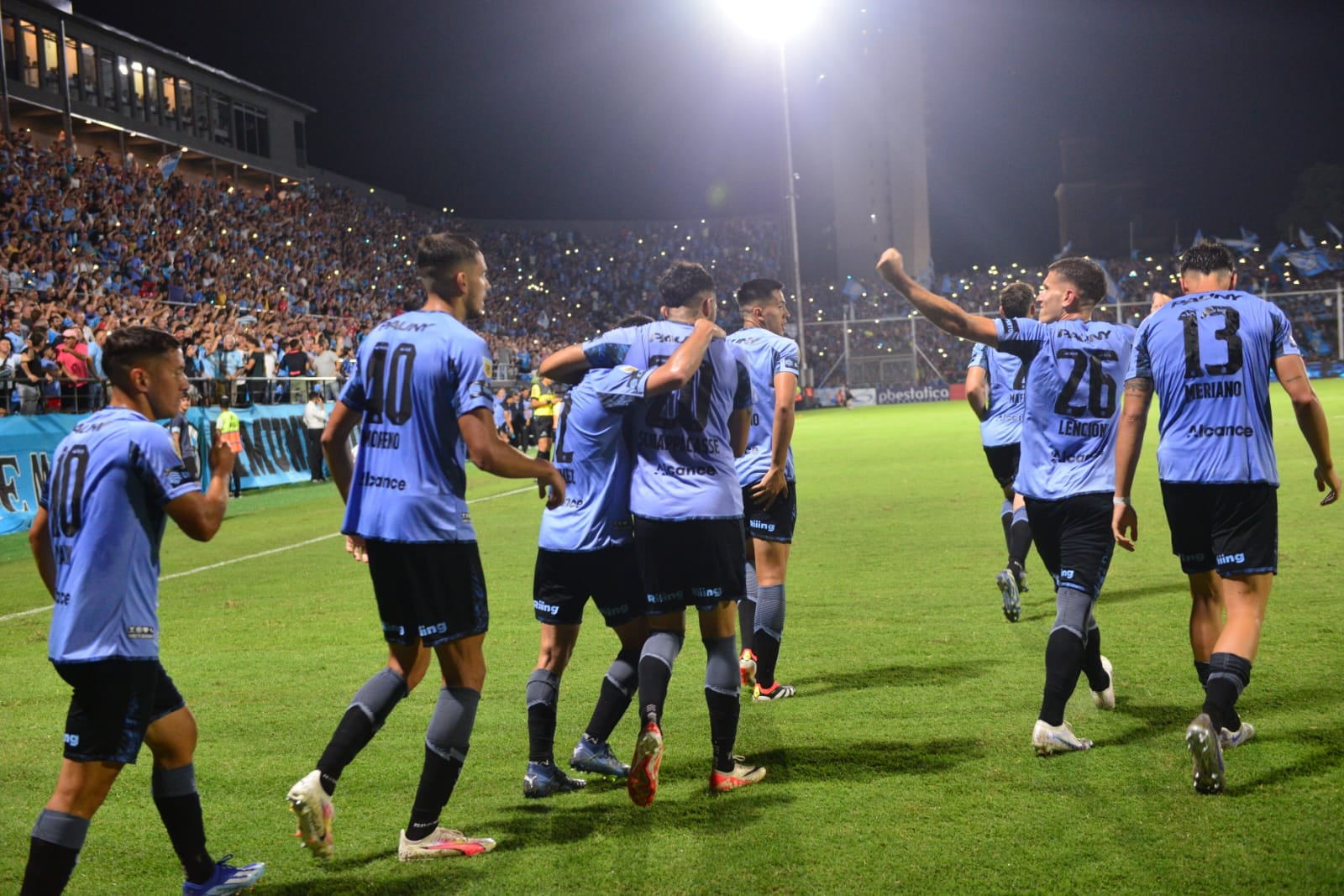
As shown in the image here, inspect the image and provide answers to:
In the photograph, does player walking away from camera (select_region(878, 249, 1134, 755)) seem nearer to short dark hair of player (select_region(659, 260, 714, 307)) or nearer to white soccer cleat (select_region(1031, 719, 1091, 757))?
white soccer cleat (select_region(1031, 719, 1091, 757))

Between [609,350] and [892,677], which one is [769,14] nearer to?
[892,677]

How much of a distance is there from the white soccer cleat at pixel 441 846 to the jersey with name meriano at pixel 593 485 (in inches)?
51.0

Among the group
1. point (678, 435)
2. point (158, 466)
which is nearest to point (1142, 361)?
point (678, 435)

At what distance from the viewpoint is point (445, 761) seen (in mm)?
4129

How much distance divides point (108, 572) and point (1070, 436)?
4.15m

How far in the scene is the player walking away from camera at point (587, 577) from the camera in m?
4.96

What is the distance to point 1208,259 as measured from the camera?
17.0 ft

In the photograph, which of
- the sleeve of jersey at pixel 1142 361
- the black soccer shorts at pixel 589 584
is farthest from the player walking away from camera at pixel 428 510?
the sleeve of jersey at pixel 1142 361

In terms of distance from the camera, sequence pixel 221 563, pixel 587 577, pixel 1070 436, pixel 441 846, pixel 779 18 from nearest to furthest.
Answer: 1. pixel 441 846
2. pixel 587 577
3. pixel 1070 436
4. pixel 221 563
5. pixel 779 18

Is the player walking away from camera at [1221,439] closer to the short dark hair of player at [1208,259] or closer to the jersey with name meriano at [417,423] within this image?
the short dark hair of player at [1208,259]

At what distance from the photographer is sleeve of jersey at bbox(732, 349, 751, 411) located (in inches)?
201

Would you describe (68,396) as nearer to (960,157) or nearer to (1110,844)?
(1110,844)

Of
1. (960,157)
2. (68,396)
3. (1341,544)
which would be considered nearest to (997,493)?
(1341,544)

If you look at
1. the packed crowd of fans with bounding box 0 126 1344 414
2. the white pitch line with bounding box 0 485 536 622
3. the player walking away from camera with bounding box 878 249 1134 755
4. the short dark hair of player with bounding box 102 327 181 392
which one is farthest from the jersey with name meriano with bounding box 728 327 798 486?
the packed crowd of fans with bounding box 0 126 1344 414
